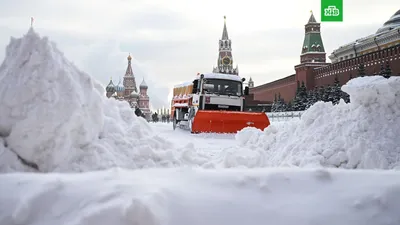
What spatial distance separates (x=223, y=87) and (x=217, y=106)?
2.70 ft

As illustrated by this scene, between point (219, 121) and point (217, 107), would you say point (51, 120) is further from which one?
point (217, 107)

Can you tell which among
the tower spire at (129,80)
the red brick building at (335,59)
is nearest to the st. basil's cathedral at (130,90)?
the tower spire at (129,80)

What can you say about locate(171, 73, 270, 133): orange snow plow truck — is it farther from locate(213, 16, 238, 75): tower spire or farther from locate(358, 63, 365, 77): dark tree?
locate(213, 16, 238, 75): tower spire

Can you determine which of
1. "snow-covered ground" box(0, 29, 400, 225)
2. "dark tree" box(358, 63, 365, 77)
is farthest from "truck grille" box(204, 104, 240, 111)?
"dark tree" box(358, 63, 365, 77)

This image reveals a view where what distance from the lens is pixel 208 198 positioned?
1.83 meters

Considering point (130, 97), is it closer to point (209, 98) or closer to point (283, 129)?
point (209, 98)

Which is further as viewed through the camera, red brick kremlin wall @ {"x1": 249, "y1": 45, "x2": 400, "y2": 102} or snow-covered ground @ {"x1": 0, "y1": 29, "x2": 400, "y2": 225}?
red brick kremlin wall @ {"x1": 249, "y1": 45, "x2": 400, "y2": 102}

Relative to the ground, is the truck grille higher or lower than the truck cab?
lower

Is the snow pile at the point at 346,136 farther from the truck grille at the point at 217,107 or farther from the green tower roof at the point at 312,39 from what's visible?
the green tower roof at the point at 312,39

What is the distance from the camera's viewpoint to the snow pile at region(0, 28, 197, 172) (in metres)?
3.91

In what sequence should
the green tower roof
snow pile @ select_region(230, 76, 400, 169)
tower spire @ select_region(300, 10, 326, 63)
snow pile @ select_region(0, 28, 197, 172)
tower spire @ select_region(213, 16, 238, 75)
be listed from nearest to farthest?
1. snow pile @ select_region(0, 28, 197, 172)
2. snow pile @ select_region(230, 76, 400, 169)
3. tower spire @ select_region(300, 10, 326, 63)
4. the green tower roof
5. tower spire @ select_region(213, 16, 238, 75)

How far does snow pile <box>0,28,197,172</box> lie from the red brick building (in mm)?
39341

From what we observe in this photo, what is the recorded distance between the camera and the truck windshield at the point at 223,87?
48.7 ft

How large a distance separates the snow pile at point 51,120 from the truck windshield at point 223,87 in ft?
33.2
